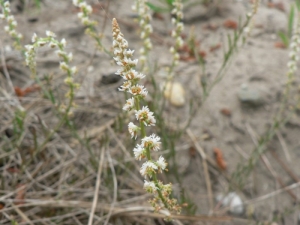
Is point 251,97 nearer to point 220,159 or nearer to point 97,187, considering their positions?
point 220,159

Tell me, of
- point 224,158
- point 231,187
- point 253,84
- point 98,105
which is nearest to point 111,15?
point 98,105

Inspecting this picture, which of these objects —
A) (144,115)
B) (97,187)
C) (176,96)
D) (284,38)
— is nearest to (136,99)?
(144,115)

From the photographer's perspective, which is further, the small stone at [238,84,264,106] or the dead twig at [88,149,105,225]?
the small stone at [238,84,264,106]

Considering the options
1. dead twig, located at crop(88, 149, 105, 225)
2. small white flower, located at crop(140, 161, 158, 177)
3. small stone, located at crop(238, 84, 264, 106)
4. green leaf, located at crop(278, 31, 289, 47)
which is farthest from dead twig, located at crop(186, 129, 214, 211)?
small white flower, located at crop(140, 161, 158, 177)

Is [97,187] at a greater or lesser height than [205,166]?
greater

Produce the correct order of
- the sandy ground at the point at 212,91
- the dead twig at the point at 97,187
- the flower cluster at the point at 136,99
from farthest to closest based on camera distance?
the sandy ground at the point at 212,91, the dead twig at the point at 97,187, the flower cluster at the point at 136,99

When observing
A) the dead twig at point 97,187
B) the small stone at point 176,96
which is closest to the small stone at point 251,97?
the small stone at point 176,96

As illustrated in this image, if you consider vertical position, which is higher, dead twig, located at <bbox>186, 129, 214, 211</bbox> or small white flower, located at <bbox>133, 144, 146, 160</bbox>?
small white flower, located at <bbox>133, 144, 146, 160</bbox>

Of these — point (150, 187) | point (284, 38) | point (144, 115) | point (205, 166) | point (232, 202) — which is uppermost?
point (284, 38)

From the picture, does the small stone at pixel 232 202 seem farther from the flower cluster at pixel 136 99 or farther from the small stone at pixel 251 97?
the flower cluster at pixel 136 99

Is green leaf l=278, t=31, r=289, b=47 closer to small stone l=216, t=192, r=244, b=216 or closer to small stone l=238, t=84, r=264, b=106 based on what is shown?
small stone l=238, t=84, r=264, b=106

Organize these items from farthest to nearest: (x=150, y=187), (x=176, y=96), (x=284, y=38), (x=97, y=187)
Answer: (x=284, y=38) → (x=176, y=96) → (x=97, y=187) → (x=150, y=187)
